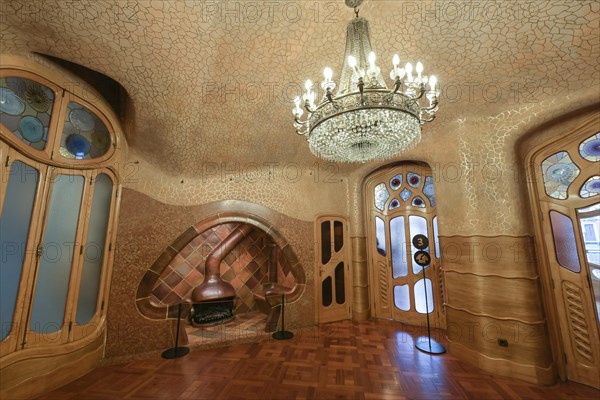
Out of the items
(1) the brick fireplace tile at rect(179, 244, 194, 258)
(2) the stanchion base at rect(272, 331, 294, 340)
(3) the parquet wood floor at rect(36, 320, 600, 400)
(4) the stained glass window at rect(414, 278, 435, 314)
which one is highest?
(1) the brick fireplace tile at rect(179, 244, 194, 258)

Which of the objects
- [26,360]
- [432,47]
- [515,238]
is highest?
[432,47]

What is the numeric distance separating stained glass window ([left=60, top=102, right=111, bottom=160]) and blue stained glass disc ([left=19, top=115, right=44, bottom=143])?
20 centimetres

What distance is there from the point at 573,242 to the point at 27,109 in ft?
18.8

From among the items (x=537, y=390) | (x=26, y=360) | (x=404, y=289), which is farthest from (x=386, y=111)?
(x=404, y=289)

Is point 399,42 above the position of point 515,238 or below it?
above

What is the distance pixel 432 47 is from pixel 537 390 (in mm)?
3585

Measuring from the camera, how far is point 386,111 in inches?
65.5

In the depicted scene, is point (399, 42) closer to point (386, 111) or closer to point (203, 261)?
point (386, 111)

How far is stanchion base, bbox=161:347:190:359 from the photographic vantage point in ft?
10.9

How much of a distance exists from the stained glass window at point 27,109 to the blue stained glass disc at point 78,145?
232mm

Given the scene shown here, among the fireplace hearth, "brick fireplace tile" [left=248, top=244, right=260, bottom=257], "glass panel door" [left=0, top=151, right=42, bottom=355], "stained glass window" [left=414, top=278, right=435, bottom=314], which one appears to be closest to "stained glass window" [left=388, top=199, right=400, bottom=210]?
"stained glass window" [left=414, top=278, right=435, bottom=314]

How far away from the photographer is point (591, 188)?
8.93 feet

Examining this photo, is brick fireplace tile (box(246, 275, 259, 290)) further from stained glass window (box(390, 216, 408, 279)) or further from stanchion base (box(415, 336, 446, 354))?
stanchion base (box(415, 336, 446, 354))

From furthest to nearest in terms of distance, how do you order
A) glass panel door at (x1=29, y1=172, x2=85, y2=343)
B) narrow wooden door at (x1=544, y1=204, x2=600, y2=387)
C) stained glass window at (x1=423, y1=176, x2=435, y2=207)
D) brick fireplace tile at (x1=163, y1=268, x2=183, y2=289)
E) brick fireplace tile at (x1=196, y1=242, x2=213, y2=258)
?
brick fireplace tile at (x1=196, y1=242, x2=213, y2=258) < stained glass window at (x1=423, y1=176, x2=435, y2=207) < brick fireplace tile at (x1=163, y1=268, x2=183, y2=289) < narrow wooden door at (x1=544, y1=204, x2=600, y2=387) < glass panel door at (x1=29, y1=172, x2=85, y2=343)
